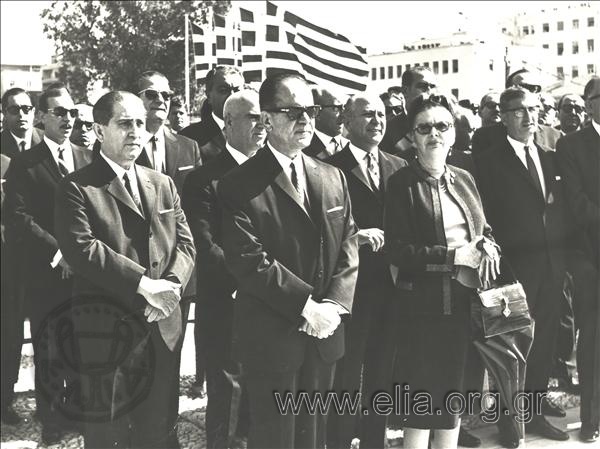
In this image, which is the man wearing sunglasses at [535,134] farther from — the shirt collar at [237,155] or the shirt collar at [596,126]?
the shirt collar at [237,155]

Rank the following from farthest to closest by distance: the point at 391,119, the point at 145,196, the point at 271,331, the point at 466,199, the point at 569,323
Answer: the point at 569,323, the point at 391,119, the point at 466,199, the point at 145,196, the point at 271,331

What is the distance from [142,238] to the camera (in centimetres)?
410

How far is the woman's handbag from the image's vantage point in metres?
4.41

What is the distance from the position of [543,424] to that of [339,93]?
2.97 meters

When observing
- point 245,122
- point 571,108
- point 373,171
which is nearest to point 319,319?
point 373,171

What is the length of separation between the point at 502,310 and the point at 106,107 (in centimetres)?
244

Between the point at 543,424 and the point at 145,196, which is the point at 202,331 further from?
the point at 543,424

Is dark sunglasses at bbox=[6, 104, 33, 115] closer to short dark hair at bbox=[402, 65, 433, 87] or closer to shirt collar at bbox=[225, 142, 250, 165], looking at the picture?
shirt collar at bbox=[225, 142, 250, 165]

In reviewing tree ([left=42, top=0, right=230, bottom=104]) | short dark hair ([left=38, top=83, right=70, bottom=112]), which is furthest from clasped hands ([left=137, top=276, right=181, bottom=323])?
tree ([left=42, top=0, right=230, bottom=104])

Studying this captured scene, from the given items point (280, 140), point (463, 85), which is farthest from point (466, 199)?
point (463, 85)

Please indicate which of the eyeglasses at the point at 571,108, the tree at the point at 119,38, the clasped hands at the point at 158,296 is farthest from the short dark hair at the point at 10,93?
the tree at the point at 119,38

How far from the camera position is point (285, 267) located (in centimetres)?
387

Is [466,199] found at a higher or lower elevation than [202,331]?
higher

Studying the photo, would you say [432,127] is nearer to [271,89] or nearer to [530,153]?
[271,89]
